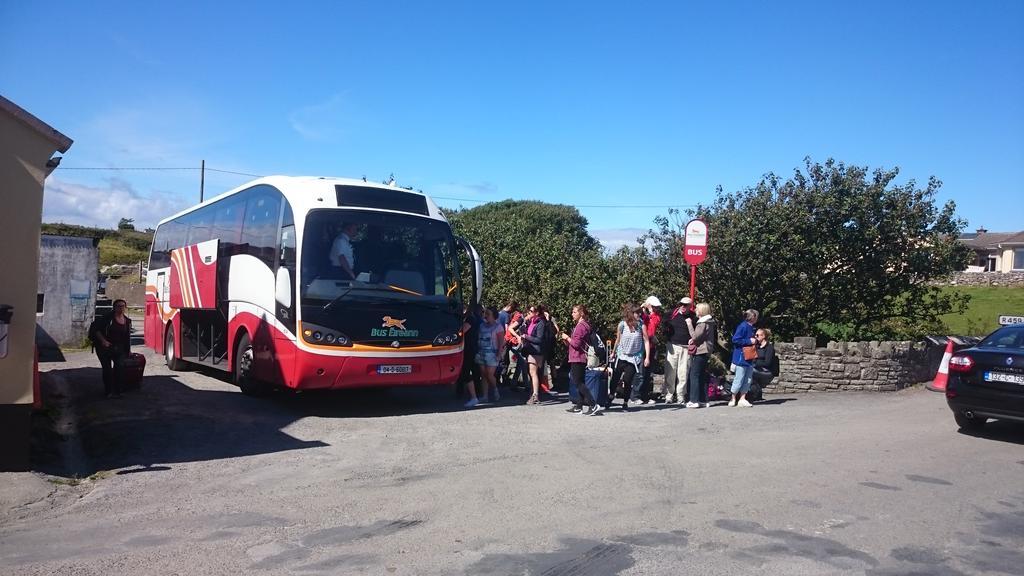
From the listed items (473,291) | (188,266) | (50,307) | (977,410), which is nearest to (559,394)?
(473,291)

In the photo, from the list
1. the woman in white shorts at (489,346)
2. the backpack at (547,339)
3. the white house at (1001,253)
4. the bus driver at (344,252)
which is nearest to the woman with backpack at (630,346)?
the backpack at (547,339)

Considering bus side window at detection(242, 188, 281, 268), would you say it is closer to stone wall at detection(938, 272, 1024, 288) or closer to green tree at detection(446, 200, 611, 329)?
green tree at detection(446, 200, 611, 329)

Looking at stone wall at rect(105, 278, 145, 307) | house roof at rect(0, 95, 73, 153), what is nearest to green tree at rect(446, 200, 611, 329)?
house roof at rect(0, 95, 73, 153)

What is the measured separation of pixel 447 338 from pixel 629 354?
2.87 meters

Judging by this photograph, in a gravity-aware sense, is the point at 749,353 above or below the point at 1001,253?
below

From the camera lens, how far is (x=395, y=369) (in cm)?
1176

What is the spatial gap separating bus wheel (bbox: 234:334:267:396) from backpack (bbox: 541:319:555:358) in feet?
15.3

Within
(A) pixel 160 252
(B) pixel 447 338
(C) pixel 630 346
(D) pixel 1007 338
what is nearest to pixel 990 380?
(D) pixel 1007 338

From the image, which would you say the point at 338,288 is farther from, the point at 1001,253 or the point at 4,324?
the point at 1001,253

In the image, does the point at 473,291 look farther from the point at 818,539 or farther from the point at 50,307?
the point at 50,307

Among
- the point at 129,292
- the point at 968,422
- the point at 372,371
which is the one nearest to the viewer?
the point at 968,422

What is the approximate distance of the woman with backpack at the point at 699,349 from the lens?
12953 millimetres

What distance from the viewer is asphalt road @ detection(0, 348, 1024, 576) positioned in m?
5.47

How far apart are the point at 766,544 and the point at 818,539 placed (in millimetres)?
447
